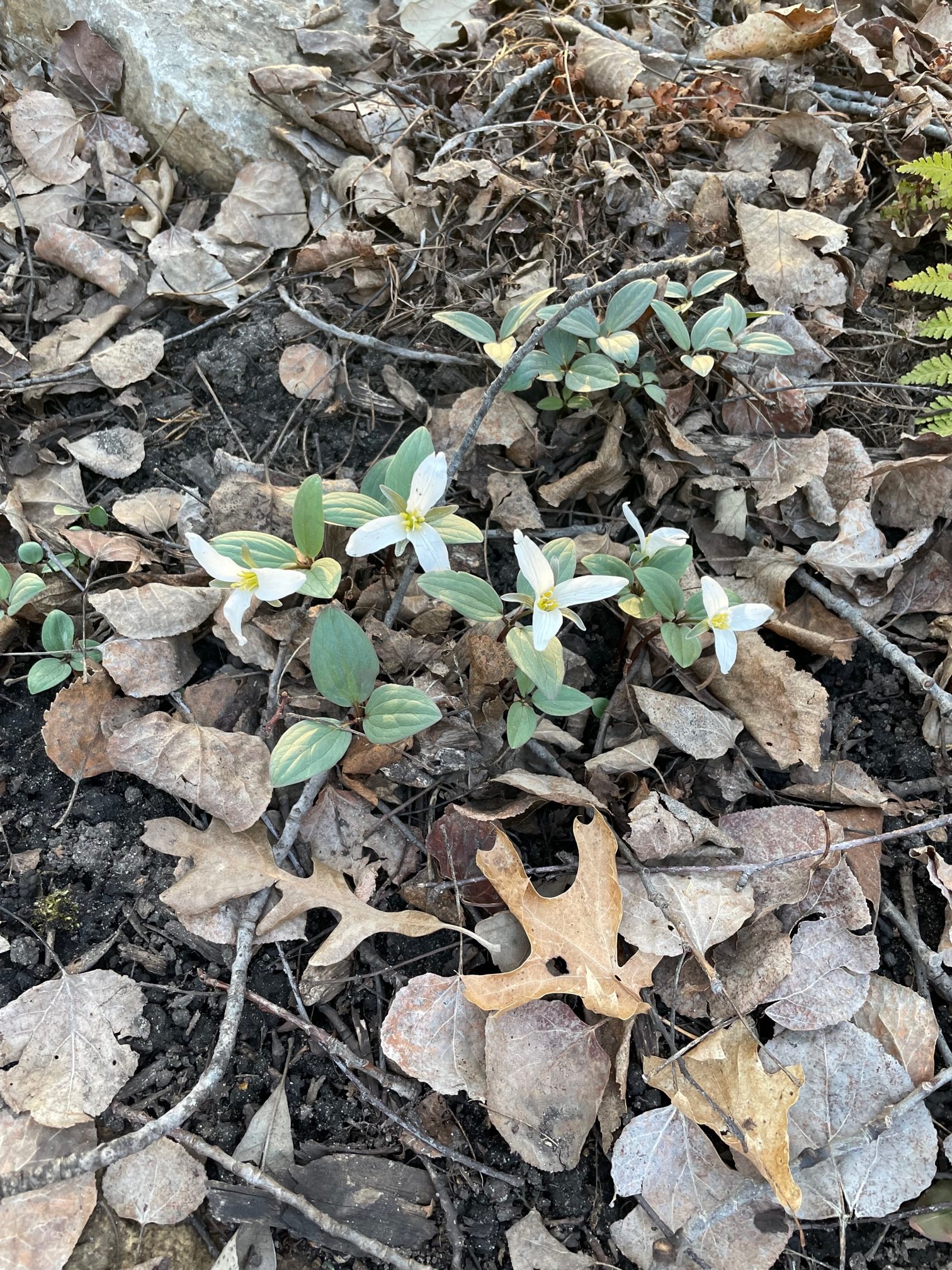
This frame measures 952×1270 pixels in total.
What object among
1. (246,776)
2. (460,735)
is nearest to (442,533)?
(460,735)

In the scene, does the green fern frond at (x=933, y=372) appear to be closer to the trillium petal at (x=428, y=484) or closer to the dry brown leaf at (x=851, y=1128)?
the trillium petal at (x=428, y=484)

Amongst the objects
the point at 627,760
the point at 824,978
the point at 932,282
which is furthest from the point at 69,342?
the point at 824,978

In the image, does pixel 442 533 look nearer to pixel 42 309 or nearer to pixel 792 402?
pixel 792 402

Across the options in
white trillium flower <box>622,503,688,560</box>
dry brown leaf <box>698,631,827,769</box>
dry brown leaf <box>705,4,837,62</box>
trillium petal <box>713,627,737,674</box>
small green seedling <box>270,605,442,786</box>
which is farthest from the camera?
dry brown leaf <box>705,4,837,62</box>

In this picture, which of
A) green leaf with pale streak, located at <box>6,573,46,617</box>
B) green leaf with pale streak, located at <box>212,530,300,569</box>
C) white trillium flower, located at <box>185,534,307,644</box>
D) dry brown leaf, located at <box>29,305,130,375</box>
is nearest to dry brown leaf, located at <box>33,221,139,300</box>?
dry brown leaf, located at <box>29,305,130,375</box>

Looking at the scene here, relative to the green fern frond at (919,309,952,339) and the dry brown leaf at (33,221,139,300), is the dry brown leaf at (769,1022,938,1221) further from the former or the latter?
the dry brown leaf at (33,221,139,300)

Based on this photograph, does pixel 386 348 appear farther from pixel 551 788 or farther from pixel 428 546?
pixel 551 788
